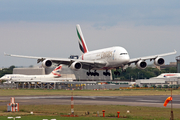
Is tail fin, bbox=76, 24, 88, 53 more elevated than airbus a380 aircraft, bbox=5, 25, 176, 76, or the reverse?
tail fin, bbox=76, 24, 88, 53

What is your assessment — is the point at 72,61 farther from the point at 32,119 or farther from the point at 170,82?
the point at 170,82

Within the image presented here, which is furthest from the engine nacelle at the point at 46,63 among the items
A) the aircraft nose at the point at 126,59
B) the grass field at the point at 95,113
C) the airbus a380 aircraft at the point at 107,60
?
the grass field at the point at 95,113

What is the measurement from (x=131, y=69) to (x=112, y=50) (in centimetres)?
6640

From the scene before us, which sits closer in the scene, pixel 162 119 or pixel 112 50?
pixel 162 119

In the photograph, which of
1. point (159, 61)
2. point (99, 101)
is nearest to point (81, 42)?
point (159, 61)

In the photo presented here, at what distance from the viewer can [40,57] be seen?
83.4 m

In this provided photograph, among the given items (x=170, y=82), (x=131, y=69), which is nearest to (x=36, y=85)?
(x=131, y=69)

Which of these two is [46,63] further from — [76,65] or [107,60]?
[107,60]

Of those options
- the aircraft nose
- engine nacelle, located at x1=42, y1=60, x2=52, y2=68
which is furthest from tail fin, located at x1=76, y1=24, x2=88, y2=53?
the aircraft nose

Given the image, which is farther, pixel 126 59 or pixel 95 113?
pixel 126 59

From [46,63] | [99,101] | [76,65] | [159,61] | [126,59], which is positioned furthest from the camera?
[76,65]

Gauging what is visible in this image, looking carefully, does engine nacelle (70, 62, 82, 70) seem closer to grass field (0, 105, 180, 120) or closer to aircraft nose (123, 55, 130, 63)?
aircraft nose (123, 55, 130, 63)

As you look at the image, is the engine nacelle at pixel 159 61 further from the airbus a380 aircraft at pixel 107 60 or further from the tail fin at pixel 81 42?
the tail fin at pixel 81 42

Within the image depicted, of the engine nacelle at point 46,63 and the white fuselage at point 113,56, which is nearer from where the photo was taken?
the white fuselage at point 113,56
